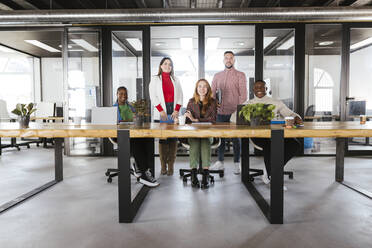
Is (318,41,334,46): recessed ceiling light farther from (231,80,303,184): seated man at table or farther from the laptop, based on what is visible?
the laptop

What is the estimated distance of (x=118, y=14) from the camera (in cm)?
446

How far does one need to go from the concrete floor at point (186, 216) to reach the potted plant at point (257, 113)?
0.83 meters

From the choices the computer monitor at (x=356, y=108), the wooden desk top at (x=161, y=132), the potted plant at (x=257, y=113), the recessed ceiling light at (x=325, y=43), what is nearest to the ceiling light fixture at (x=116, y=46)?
the wooden desk top at (x=161, y=132)

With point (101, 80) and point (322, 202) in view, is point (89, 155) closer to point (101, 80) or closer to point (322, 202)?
point (101, 80)

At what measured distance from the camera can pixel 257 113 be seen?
2.41m

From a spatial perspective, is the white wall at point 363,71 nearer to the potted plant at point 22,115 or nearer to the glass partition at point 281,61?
the glass partition at point 281,61

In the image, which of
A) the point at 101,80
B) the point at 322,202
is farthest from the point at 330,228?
the point at 101,80

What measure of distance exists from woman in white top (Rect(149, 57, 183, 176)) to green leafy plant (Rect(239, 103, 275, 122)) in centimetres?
122

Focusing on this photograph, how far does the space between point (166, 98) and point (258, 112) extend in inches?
61.7

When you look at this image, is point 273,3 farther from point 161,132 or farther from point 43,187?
point 43,187

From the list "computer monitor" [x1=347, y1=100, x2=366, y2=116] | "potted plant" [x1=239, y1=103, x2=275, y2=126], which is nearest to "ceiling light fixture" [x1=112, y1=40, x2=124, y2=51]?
"potted plant" [x1=239, y1=103, x2=275, y2=126]

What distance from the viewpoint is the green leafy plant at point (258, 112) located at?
242 centimetres

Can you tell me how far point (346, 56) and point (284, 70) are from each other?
1163 millimetres

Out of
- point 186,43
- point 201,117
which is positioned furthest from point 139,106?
point 186,43
